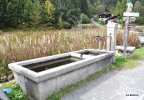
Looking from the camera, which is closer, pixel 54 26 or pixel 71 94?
pixel 71 94

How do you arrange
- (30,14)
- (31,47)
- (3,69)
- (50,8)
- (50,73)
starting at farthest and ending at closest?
(50,8) < (30,14) < (31,47) < (3,69) < (50,73)

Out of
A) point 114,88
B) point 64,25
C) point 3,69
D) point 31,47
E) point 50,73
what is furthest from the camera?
point 64,25

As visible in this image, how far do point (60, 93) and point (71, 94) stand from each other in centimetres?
22

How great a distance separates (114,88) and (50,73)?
1.46 metres

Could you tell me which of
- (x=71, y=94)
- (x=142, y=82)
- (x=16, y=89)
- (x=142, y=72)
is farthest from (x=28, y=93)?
(x=142, y=72)

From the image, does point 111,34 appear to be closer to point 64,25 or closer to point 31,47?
point 31,47

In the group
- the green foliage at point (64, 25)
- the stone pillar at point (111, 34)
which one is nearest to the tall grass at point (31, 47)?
the stone pillar at point (111, 34)

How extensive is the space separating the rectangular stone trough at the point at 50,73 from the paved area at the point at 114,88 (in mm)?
258

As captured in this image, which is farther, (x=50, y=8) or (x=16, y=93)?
(x=50, y=8)

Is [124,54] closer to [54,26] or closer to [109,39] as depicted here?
[109,39]

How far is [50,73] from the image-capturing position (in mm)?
3502

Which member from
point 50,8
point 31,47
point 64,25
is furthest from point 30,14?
point 31,47

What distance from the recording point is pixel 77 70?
4.25 metres

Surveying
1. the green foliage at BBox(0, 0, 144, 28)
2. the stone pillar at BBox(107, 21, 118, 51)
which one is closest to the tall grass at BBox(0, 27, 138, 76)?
the stone pillar at BBox(107, 21, 118, 51)
